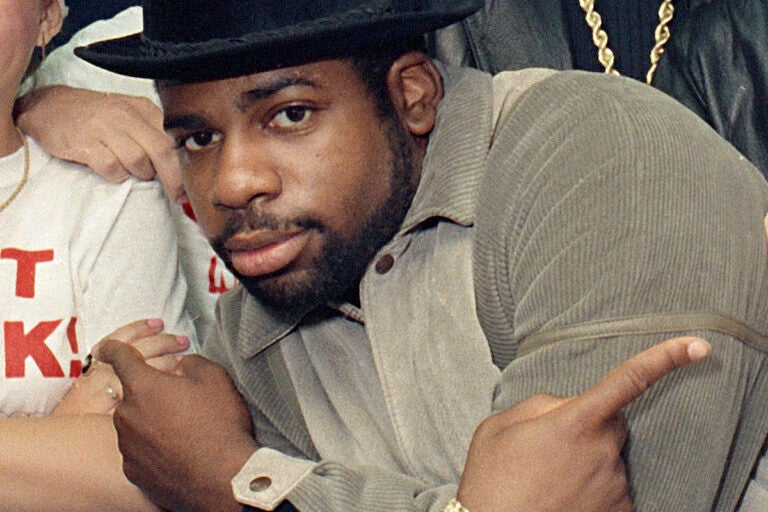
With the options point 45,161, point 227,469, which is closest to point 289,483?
point 227,469

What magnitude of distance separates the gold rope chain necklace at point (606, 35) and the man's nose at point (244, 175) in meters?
0.67

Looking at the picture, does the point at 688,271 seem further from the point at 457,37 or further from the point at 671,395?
the point at 457,37

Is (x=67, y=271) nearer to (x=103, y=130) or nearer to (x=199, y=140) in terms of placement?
(x=103, y=130)

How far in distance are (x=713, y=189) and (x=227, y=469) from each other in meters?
0.68

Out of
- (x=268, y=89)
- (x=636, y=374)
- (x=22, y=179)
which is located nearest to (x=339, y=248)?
(x=268, y=89)

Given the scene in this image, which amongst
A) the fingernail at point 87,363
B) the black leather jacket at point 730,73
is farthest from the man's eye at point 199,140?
the black leather jacket at point 730,73

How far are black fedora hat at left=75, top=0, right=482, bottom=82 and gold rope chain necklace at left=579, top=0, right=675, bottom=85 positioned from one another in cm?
52

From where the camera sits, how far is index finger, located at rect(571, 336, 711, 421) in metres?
1.16

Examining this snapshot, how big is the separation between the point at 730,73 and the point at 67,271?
106cm

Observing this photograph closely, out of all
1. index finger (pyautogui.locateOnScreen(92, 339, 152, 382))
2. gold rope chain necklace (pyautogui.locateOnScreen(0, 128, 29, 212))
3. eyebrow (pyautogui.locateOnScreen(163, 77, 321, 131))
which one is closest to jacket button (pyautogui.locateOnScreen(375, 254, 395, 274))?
eyebrow (pyautogui.locateOnScreen(163, 77, 321, 131))

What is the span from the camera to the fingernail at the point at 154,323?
1.98 m

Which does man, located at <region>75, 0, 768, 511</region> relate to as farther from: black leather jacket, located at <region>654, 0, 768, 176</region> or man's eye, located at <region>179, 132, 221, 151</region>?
black leather jacket, located at <region>654, 0, 768, 176</region>

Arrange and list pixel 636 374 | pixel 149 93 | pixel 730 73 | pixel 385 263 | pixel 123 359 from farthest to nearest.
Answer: pixel 149 93 < pixel 730 73 < pixel 123 359 < pixel 385 263 < pixel 636 374

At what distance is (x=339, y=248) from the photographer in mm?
1558
